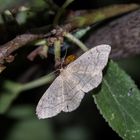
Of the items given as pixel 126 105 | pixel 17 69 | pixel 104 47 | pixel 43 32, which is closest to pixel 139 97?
pixel 126 105

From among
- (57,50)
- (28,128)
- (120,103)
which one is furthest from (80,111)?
(57,50)

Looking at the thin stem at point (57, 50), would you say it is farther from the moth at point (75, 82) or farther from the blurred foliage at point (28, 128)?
the blurred foliage at point (28, 128)

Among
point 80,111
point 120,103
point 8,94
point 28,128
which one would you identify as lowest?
point 80,111

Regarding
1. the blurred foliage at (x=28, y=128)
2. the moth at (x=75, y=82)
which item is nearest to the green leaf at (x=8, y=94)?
the blurred foliage at (x=28, y=128)

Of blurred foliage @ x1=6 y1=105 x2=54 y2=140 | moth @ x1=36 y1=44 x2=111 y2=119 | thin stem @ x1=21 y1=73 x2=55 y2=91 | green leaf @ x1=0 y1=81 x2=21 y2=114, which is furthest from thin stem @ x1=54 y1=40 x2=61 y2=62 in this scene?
blurred foliage @ x1=6 y1=105 x2=54 y2=140

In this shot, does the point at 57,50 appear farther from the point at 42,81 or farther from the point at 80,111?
the point at 80,111

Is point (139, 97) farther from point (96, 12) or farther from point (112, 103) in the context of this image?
point (96, 12)

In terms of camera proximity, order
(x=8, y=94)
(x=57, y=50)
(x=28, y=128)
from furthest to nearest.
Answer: (x=28, y=128), (x=8, y=94), (x=57, y=50)
